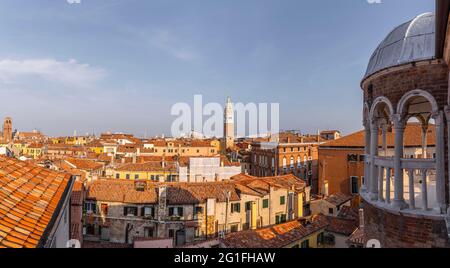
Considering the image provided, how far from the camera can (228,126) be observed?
9475 cm

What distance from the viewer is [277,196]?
28.4 meters

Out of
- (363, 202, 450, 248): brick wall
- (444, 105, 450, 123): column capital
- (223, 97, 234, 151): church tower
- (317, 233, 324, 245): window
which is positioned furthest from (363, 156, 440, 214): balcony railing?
(223, 97, 234, 151): church tower

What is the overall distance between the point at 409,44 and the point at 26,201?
7940 millimetres

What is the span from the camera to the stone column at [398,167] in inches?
253

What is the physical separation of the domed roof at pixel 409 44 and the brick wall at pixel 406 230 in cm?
300

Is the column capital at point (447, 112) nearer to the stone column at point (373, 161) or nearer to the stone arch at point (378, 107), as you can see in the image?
the stone arch at point (378, 107)

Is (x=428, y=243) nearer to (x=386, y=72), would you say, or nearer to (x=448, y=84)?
(x=448, y=84)

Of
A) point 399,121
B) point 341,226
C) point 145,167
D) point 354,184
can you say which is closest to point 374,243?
point 399,121

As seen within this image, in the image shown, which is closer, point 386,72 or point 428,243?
point 428,243

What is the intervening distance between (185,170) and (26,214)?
3644 cm

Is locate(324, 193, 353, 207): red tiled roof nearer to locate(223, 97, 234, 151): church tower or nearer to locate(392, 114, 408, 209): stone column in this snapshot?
locate(392, 114, 408, 209): stone column

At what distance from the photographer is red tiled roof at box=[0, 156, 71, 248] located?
463cm
